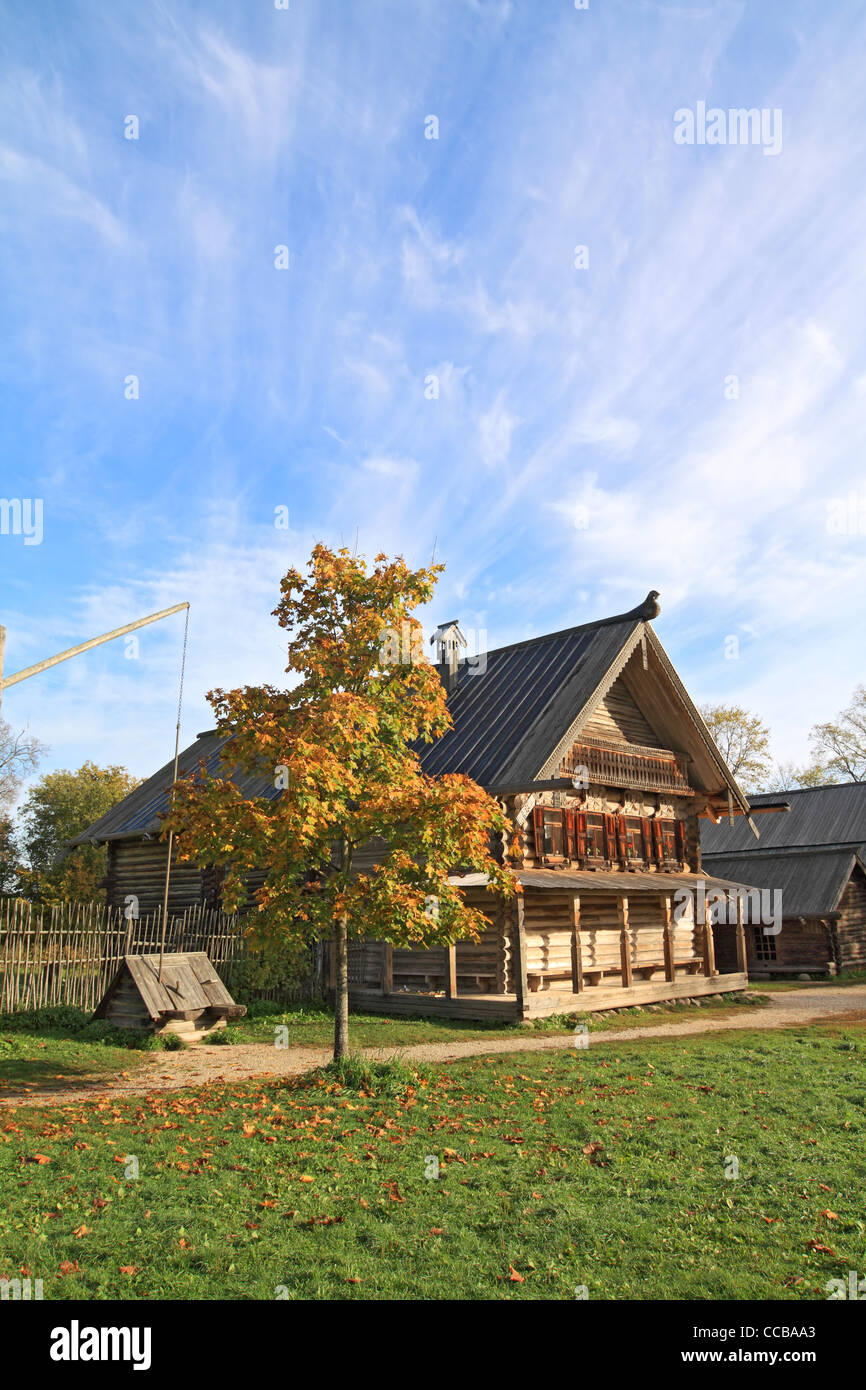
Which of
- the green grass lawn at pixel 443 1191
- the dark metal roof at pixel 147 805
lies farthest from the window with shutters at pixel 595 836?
the green grass lawn at pixel 443 1191

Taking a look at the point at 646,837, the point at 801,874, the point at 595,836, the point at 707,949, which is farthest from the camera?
the point at 801,874

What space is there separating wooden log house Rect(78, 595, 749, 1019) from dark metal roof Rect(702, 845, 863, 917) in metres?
8.63

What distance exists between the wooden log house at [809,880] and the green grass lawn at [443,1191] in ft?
83.0

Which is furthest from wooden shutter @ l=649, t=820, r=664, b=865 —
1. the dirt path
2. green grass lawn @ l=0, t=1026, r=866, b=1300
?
green grass lawn @ l=0, t=1026, r=866, b=1300

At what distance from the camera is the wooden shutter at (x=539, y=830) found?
22.7 meters

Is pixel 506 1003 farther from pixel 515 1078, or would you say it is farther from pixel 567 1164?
pixel 567 1164

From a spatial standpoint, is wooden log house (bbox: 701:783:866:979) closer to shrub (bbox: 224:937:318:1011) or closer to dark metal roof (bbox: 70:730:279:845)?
shrub (bbox: 224:937:318:1011)

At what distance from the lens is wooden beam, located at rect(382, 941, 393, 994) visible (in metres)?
22.2

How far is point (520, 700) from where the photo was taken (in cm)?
2520

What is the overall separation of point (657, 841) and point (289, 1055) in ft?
49.0

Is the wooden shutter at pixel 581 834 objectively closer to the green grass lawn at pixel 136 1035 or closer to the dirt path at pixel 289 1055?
the green grass lawn at pixel 136 1035

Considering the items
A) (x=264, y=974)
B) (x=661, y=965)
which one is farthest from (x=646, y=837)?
(x=264, y=974)

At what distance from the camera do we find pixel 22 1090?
472 inches

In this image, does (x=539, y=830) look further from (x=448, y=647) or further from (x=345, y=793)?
(x=345, y=793)
